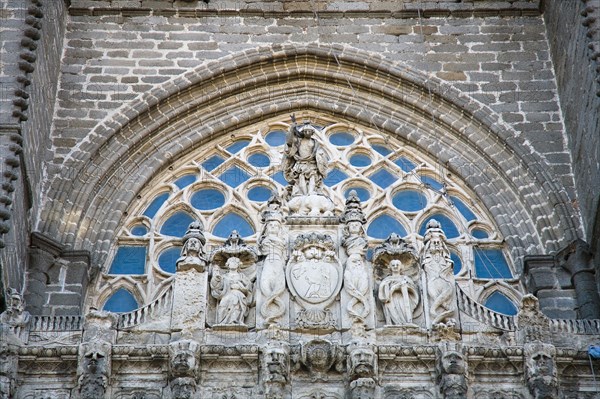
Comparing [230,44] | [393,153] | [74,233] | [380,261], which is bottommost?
[380,261]

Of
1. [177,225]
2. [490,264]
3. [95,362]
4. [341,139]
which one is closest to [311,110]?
[341,139]

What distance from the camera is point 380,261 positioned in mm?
14320

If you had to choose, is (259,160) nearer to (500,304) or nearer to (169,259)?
(169,259)

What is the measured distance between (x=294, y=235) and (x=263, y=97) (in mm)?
4910

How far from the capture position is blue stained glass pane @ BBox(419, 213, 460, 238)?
17469 mm

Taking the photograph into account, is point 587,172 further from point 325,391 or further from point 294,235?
point 325,391

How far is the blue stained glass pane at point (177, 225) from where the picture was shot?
57.1ft

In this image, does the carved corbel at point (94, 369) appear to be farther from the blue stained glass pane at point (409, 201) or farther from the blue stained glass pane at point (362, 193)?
the blue stained glass pane at point (409, 201)

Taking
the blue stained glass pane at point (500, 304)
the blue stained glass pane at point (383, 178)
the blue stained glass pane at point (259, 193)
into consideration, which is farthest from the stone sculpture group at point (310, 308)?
the blue stained glass pane at point (383, 178)

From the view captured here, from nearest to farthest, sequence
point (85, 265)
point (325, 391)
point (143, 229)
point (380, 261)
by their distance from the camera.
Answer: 1. point (325, 391)
2. point (380, 261)
3. point (85, 265)
4. point (143, 229)

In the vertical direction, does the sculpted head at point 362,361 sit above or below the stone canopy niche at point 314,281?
below

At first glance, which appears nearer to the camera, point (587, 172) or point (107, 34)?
point (587, 172)

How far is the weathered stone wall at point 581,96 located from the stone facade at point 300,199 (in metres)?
0.06

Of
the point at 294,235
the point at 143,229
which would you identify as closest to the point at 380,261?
the point at 294,235
